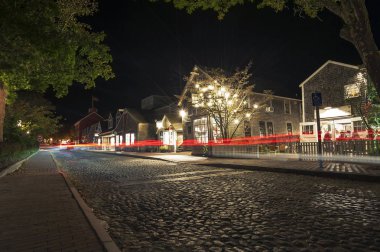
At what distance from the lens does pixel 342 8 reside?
9938 millimetres

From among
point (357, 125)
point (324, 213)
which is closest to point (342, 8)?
point (324, 213)

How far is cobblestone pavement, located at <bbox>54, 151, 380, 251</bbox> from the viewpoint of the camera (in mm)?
4422

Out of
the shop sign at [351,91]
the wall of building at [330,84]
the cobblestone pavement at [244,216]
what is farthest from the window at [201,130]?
the cobblestone pavement at [244,216]

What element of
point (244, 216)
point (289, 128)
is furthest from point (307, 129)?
point (244, 216)

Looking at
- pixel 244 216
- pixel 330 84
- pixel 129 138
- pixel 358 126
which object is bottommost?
pixel 244 216

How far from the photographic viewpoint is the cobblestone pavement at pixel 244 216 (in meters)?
4.42

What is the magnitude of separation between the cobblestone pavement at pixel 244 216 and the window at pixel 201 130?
23735 millimetres

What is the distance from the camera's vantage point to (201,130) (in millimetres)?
34562

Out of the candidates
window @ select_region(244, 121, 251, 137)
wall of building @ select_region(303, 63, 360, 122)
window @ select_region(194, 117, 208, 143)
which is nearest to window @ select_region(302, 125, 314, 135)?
wall of building @ select_region(303, 63, 360, 122)

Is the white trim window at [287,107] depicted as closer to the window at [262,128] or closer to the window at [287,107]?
the window at [287,107]

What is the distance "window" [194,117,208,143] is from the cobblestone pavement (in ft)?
77.9

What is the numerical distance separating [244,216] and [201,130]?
93.9 ft

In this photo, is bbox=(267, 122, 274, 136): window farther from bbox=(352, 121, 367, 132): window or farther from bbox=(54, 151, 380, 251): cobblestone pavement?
bbox=(54, 151, 380, 251): cobblestone pavement

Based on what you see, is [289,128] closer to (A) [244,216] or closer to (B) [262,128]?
(B) [262,128]
